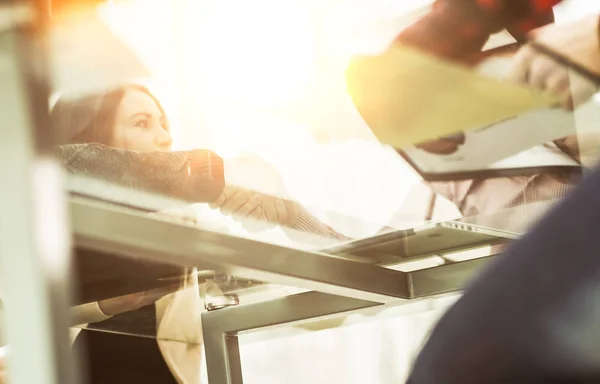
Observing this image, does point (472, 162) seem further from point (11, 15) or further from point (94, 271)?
point (11, 15)

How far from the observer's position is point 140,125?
920 millimetres

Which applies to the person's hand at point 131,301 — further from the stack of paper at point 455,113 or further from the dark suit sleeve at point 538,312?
the dark suit sleeve at point 538,312

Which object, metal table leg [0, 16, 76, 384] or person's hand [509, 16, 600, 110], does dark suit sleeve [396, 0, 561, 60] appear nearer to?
person's hand [509, 16, 600, 110]

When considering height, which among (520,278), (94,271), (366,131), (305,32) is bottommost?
(520,278)

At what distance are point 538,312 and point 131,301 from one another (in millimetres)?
1010

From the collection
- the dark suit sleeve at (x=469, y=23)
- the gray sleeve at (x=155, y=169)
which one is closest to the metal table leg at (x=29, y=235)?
the gray sleeve at (x=155, y=169)

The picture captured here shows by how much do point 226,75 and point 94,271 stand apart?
0.30 m

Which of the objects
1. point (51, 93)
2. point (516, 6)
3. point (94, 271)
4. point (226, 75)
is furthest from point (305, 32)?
point (51, 93)

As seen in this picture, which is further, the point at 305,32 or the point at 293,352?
the point at 293,352

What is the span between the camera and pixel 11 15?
0.41 m

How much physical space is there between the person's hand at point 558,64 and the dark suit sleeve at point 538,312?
26.5 inches

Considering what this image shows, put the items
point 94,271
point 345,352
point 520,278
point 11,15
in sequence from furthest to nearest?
point 345,352 → point 94,271 → point 11,15 → point 520,278

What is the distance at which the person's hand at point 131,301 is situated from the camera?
112 cm

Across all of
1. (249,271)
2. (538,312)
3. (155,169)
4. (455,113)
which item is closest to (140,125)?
(155,169)
